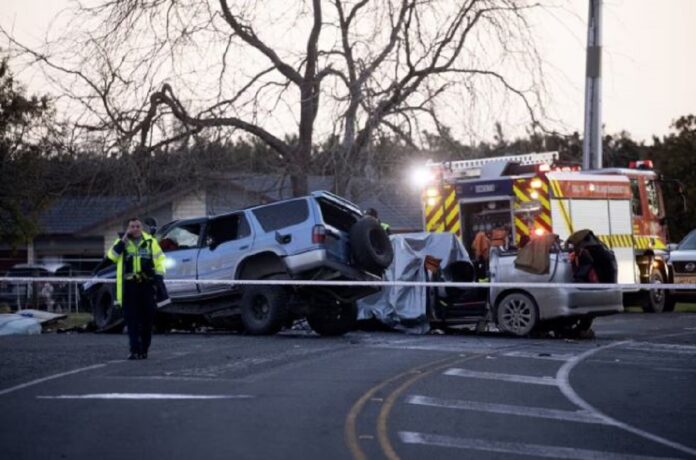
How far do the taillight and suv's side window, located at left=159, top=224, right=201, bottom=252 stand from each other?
2.59 meters

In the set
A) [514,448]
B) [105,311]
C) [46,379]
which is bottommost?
[514,448]

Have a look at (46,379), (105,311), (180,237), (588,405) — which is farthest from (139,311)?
(105,311)

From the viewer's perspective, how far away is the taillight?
18.3 m

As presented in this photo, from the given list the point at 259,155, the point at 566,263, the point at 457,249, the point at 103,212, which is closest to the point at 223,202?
the point at 259,155

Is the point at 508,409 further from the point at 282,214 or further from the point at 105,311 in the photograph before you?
the point at 105,311

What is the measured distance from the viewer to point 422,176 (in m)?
24.5

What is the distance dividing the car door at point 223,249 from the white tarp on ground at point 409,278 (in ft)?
8.51

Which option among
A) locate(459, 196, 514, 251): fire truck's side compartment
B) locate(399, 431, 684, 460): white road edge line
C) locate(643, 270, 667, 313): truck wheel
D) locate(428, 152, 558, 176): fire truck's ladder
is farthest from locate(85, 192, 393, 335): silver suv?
locate(643, 270, 667, 313): truck wheel

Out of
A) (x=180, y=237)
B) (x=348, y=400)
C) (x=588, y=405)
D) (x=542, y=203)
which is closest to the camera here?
(x=348, y=400)

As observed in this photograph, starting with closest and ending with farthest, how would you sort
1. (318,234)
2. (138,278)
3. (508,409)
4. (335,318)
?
(508,409) → (138,278) → (318,234) → (335,318)

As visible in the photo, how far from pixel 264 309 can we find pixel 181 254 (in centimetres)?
205

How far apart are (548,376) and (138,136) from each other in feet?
39.9

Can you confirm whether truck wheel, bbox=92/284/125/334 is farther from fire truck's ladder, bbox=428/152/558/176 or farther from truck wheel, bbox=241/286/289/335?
fire truck's ladder, bbox=428/152/558/176

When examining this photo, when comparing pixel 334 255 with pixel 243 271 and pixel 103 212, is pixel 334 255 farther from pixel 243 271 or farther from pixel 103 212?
pixel 103 212
